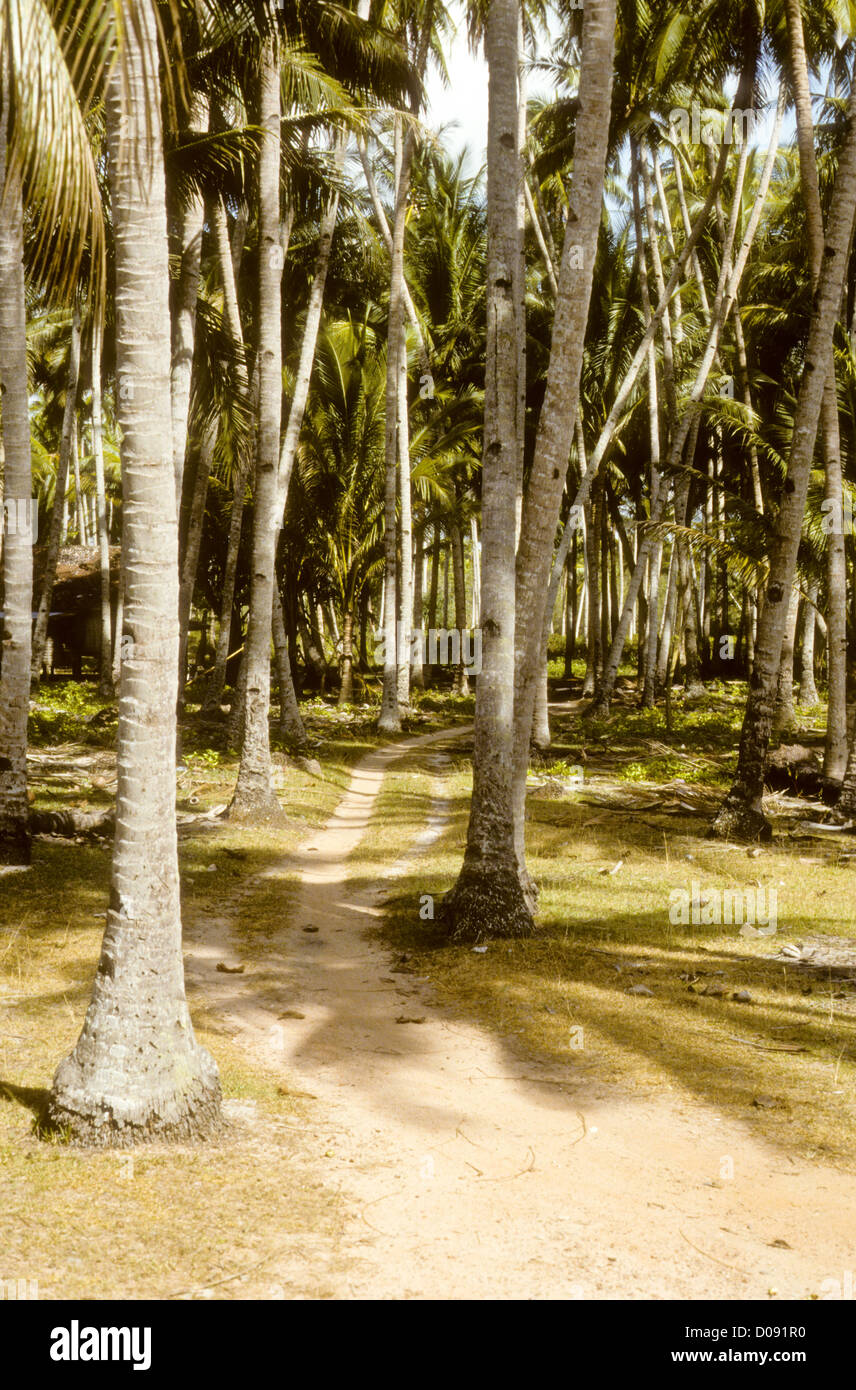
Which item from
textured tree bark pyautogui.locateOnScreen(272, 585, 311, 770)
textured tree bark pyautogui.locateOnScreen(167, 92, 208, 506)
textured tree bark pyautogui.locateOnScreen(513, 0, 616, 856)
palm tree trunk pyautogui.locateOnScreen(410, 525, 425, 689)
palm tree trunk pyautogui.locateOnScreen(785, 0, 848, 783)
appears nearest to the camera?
textured tree bark pyautogui.locateOnScreen(513, 0, 616, 856)

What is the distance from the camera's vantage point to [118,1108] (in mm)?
5109

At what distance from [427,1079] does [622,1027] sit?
149 centimetres

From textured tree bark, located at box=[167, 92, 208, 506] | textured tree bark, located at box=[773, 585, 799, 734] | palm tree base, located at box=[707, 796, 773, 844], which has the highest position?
textured tree bark, located at box=[167, 92, 208, 506]

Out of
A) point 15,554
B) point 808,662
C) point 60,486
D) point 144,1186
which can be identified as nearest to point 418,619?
point 808,662

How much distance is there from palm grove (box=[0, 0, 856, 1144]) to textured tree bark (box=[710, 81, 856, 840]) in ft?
0.14

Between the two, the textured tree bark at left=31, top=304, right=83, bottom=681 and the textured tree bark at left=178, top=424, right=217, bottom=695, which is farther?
the textured tree bark at left=31, top=304, right=83, bottom=681

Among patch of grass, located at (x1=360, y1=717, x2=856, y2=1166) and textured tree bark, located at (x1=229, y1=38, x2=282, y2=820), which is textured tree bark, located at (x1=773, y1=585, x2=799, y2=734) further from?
textured tree bark, located at (x1=229, y1=38, x2=282, y2=820)

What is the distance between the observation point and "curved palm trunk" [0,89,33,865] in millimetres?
10000

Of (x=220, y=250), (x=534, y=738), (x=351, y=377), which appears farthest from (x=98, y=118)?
(x=351, y=377)

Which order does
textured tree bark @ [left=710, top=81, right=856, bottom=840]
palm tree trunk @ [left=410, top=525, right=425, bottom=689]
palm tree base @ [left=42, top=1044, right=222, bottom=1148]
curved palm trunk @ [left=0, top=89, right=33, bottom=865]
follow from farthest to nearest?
palm tree trunk @ [left=410, top=525, right=425, bottom=689] → textured tree bark @ [left=710, top=81, right=856, bottom=840] → curved palm trunk @ [left=0, top=89, right=33, bottom=865] → palm tree base @ [left=42, top=1044, right=222, bottom=1148]

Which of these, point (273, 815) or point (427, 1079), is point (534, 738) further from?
point (427, 1079)

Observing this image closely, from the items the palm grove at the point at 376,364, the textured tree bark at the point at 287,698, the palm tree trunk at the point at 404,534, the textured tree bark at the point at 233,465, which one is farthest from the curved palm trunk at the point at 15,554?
the palm tree trunk at the point at 404,534

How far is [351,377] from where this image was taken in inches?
1103

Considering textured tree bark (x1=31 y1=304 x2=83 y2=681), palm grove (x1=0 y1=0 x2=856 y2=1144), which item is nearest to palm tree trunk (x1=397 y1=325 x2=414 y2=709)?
palm grove (x1=0 y1=0 x2=856 y2=1144)
